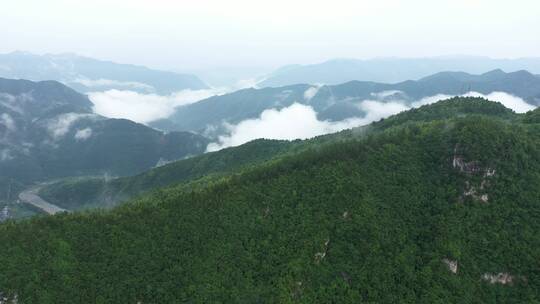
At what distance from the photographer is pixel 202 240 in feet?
288

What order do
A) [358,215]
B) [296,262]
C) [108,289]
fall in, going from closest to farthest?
1. [108,289]
2. [296,262]
3. [358,215]

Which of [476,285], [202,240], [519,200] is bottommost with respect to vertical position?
[476,285]

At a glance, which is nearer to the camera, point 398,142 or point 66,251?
point 66,251

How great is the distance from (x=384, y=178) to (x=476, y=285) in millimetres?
28219

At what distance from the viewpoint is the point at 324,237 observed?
88125 millimetres

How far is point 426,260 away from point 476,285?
9805mm

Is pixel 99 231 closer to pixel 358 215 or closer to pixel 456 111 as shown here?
pixel 358 215

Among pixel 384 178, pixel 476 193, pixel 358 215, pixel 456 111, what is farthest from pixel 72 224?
pixel 456 111

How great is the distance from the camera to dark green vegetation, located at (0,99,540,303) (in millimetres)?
80812

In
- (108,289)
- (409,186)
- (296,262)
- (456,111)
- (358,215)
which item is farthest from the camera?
(456,111)

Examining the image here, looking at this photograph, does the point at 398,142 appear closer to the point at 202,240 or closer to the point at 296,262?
the point at 296,262

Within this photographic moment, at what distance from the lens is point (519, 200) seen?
92.5 metres

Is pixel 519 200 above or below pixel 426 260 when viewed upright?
above

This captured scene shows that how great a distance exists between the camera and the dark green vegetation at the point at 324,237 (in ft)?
265
